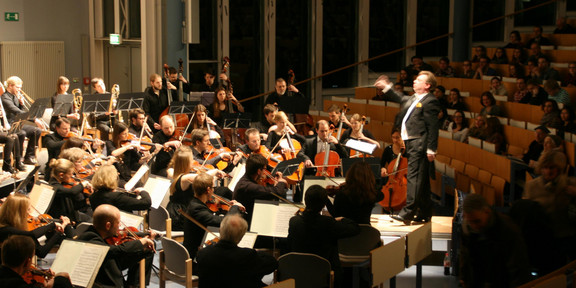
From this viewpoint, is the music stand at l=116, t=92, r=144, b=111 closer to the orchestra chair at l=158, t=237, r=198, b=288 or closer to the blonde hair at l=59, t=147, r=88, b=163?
the blonde hair at l=59, t=147, r=88, b=163

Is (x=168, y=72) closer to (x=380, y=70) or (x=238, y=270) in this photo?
(x=380, y=70)

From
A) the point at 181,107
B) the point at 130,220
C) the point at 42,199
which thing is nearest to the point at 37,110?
the point at 181,107

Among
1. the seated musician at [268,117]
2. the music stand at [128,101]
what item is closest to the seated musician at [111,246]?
the seated musician at [268,117]

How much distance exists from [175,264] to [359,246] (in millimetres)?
1369

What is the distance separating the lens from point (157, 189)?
585 centimetres

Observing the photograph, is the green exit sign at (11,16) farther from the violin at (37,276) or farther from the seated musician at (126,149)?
the violin at (37,276)

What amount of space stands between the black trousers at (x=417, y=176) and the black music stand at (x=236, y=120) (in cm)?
319

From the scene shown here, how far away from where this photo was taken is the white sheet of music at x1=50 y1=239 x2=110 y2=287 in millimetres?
4113

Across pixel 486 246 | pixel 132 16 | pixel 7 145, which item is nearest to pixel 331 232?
pixel 486 246

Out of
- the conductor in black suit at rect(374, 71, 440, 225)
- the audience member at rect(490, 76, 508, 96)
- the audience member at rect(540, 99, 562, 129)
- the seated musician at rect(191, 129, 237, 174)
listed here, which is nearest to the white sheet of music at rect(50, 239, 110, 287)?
the conductor in black suit at rect(374, 71, 440, 225)

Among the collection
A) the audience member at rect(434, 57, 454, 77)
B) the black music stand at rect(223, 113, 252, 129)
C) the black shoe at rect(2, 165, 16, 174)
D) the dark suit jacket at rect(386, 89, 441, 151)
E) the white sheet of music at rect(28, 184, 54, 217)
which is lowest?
the black shoe at rect(2, 165, 16, 174)

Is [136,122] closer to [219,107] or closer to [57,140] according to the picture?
[57,140]

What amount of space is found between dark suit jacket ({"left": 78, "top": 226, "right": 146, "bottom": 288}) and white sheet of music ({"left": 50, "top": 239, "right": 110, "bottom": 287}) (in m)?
0.17

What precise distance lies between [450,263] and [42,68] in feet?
30.5
